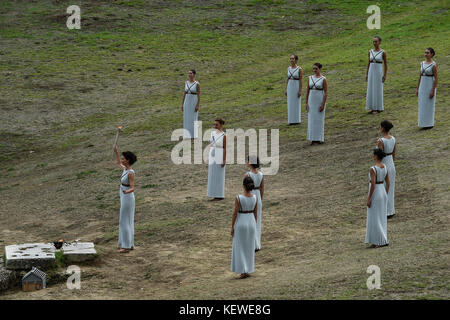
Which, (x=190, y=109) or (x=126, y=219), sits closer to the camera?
(x=126, y=219)

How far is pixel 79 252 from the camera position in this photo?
49.3ft

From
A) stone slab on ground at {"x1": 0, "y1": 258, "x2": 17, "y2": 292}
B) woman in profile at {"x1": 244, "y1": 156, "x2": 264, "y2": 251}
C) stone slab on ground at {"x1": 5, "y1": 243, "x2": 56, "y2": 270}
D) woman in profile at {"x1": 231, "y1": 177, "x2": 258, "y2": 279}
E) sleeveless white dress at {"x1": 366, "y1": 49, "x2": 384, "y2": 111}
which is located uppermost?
sleeveless white dress at {"x1": 366, "y1": 49, "x2": 384, "y2": 111}

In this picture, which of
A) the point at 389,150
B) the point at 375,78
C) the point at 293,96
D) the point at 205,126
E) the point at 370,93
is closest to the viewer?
the point at 389,150

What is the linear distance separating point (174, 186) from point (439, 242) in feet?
29.1

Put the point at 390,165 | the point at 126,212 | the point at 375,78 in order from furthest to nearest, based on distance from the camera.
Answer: the point at 375,78 → the point at 390,165 → the point at 126,212

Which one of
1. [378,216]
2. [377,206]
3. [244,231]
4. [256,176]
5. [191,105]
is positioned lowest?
[244,231]

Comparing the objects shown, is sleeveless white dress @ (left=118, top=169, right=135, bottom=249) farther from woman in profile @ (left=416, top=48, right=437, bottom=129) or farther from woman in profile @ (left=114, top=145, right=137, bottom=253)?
woman in profile @ (left=416, top=48, right=437, bottom=129)

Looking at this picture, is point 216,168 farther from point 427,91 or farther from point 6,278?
point 427,91

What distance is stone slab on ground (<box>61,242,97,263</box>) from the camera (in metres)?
14.9

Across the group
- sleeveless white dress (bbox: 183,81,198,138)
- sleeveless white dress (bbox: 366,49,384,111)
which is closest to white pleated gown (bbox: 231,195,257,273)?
sleeveless white dress (bbox: 183,81,198,138)

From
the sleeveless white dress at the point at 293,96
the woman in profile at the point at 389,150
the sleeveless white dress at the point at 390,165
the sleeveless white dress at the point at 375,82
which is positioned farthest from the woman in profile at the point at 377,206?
the sleeveless white dress at the point at 293,96

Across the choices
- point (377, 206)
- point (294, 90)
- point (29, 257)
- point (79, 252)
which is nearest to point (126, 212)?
point (79, 252)

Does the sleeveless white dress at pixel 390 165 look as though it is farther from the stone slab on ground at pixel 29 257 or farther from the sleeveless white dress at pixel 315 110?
the stone slab on ground at pixel 29 257

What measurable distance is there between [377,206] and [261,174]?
2.27m
